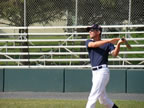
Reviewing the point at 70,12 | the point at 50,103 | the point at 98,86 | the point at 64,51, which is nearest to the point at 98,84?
the point at 98,86

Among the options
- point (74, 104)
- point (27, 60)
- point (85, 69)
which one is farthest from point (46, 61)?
point (74, 104)

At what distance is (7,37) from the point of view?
52.8 feet

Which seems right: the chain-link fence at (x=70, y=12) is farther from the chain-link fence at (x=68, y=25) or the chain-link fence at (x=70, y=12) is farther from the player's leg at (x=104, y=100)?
the player's leg at (x=104, y=100)

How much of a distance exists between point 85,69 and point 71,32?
1.55 m

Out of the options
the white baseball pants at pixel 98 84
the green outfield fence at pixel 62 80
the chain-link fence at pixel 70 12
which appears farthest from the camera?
the chain-link fence at pixel 70 12

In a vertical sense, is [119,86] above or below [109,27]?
below

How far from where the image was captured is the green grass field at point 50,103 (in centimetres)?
1096

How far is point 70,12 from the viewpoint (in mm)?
14734

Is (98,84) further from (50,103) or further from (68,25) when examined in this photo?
(68,25)

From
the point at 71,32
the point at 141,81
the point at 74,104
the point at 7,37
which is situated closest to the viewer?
the point at 74,104

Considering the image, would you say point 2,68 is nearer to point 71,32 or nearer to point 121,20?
point 71,32

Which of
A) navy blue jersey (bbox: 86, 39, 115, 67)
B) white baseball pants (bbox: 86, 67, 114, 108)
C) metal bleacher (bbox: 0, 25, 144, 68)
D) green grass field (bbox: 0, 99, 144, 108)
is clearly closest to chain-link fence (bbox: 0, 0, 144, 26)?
metal bleacher (bbox: 0, 25, 144, 68)

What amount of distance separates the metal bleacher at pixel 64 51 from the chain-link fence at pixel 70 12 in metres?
0.30

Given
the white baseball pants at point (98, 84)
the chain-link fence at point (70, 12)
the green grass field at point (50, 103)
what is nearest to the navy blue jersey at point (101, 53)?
the white baseball pants at point (98, 84)
